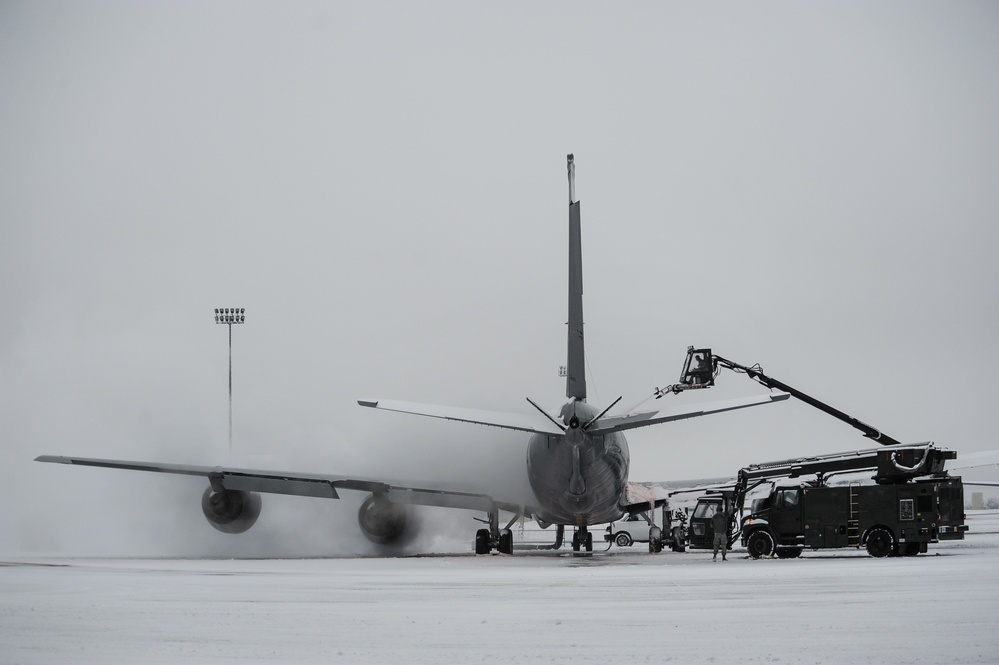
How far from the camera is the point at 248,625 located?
13.7 meters

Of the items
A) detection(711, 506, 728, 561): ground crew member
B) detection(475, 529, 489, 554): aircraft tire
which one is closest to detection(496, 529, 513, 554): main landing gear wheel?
detection(475, 529, 489, 554): aircraft tire

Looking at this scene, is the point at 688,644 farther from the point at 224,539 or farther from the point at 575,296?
the point at 224,539

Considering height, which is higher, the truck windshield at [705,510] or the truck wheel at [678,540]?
the truck windshield at [705,510]

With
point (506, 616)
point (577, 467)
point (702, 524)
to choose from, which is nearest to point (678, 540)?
point (702, 524)

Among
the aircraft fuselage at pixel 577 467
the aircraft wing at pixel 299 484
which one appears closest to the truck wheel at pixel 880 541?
the aircraft fuselage at pixel 577 467

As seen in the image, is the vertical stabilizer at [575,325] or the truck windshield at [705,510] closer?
the vertical stabilizer at [575,325]

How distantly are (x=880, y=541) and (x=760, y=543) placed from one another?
3.43 metres

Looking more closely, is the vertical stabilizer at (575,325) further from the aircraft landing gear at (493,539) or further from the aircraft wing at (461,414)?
the aircraft landing gear at (493,539)

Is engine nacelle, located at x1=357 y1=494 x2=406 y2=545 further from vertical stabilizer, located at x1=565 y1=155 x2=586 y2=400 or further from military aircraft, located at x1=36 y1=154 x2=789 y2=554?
vertical stabilizer, located at x1=565 y1=155 x2=586 y2=400

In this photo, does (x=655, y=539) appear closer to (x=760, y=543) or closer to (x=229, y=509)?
(x=760, y=543)

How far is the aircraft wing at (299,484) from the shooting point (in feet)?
114

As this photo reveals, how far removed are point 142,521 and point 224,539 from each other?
3.36 metres

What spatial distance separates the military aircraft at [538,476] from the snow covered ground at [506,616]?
6.66 m

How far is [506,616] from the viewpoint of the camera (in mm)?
14930
